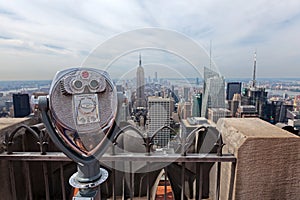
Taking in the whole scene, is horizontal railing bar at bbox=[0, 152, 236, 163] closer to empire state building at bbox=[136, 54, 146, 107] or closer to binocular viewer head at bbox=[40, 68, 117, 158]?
empire state building at bbox=[136, 54, 146, 107]

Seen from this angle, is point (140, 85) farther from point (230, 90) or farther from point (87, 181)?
point (230, 90)

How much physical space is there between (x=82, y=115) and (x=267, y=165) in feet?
A: 4.34

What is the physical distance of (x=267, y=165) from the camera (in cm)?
139

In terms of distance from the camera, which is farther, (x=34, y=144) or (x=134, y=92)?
(x=34, y=144)

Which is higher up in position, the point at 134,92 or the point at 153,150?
the point at 134,92

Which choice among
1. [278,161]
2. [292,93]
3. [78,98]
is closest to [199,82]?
[278,161]

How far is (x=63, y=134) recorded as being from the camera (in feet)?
3.16

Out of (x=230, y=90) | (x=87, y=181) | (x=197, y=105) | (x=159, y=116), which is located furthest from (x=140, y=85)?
(x=230, y=90)

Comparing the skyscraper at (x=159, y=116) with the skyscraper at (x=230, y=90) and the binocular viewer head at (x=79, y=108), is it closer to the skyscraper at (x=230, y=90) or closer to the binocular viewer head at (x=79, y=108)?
the binocular viewer head at (x=79, y=108)

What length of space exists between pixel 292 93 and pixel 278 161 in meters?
26.1

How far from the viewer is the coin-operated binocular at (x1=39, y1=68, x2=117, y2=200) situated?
946 millimetres

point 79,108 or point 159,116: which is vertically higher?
point 79,108

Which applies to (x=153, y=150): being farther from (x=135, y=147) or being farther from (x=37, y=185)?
(x=37, y=185)

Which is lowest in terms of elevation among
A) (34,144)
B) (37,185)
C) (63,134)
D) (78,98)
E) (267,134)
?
(37,185)
